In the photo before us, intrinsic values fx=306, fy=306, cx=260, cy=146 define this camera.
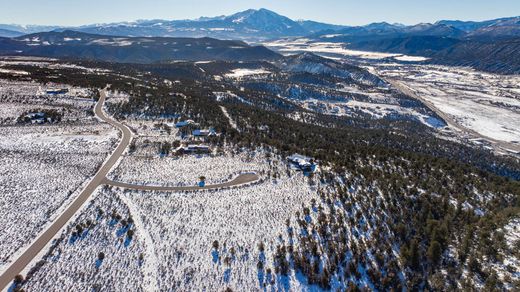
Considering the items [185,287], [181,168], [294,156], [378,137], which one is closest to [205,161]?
[181,168]

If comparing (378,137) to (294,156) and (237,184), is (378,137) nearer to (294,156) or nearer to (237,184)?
(294,156)

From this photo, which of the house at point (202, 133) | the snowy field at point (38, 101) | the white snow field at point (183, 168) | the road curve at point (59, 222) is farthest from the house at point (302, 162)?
the snowy field at point (38, 101)

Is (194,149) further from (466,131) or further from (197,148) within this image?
(466,131)

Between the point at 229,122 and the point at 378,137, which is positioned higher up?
the point at 229,122

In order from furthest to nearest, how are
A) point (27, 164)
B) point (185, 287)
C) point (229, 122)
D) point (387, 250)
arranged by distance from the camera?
point (229, 122) < point (27, 164) < point (387, 250) < point (185, 287)

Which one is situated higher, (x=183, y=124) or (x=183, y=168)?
(x=183, y=124)

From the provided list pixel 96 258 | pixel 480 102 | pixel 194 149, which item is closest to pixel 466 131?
pixel 480 102

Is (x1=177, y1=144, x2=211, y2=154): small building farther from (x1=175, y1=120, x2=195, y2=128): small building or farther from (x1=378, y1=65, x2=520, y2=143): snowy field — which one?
(x1=378, y1=65, x2=520, y2=143): snowy field
